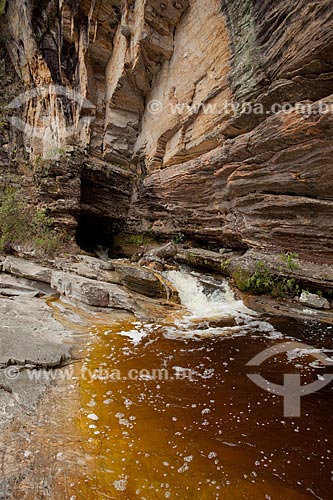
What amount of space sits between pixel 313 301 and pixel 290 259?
72.6 inches

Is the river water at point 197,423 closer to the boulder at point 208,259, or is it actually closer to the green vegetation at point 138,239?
the boulder at point 208,259

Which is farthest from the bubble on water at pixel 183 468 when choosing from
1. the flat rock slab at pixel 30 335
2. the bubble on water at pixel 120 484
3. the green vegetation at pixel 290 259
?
the green vegetation at pixel 290 259

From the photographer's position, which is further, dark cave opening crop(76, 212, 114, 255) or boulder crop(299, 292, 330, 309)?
dark cave opening crop(76, 212, 114, 255)

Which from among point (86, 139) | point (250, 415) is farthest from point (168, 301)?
point (86, 139)

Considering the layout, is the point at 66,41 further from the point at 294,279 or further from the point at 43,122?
the point at 294,279

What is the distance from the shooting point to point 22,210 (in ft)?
44.3

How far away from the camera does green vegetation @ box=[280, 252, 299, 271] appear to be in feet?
34.2

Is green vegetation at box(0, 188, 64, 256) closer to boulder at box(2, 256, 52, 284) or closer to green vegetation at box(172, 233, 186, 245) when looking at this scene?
boulder at box(2, 256, 52, 284)

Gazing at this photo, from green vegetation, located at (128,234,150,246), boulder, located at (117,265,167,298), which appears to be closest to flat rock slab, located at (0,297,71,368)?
boulder, located at (117,265,167,298)

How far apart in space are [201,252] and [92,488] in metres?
12.2

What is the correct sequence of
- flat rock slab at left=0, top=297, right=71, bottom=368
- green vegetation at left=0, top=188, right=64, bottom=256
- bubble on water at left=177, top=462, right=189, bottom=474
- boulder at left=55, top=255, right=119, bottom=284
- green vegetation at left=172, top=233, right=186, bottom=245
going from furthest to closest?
green vegetation at left=172, top=233, right=186, bottom=245 < green vegetation at left=0, top=188, right=64, bottom=256 < boulder at left=55, top=255, right=119, bottom=284 < flat rock slab at left=0, top=297, right=71, bottom=368 < bubble on water at left=177, top=462, right=189, bottom=474

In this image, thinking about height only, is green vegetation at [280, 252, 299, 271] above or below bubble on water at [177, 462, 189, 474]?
above

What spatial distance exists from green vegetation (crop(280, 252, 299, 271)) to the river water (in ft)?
13.3

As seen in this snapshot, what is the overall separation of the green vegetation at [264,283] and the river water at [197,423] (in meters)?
3.52
